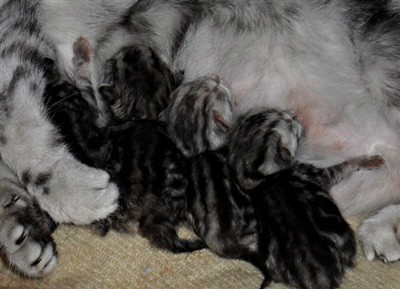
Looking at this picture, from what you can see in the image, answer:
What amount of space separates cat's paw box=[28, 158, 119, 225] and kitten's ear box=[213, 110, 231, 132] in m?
0.43

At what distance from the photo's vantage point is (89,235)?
2.67m

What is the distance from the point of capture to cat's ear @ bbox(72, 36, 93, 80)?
2.81 metres

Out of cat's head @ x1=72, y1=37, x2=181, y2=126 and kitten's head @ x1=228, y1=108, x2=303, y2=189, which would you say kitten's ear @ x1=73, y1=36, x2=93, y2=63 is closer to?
cat's head @ x1=72, y1=37, x2=181, y2=126

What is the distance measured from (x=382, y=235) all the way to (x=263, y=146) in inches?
17.8

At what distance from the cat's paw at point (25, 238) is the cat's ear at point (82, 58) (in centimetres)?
49

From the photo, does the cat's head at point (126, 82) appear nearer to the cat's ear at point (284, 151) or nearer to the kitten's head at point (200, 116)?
the kitten's head at point (200, 116)

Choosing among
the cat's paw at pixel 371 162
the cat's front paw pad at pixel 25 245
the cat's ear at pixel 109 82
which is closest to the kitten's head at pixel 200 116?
the cat's ear at pixel 109 82

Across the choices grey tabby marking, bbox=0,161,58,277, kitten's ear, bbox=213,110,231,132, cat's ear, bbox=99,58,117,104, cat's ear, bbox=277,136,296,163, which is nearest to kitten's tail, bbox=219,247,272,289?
cat's ear, bbox=277,136,296,163

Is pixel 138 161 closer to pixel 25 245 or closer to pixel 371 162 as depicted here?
pixel 25 245

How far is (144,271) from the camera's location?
2.54 meters

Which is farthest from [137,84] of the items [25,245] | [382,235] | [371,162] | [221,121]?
[382,235]

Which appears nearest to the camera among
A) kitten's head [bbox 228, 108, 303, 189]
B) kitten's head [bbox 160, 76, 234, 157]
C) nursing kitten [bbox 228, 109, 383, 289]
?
nursing kitten [bbox 228, 109, 383, 289]

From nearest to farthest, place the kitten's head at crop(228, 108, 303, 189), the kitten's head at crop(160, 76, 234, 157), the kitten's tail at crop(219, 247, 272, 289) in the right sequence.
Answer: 1. the kitten's tail at crop(219, 247, 272, 289)
2. the kitten's head at crop(228, 108, 303, 189)
3. the kitten's head at crop(160, 76, 234, 157)

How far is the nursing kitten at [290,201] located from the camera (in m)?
2.35
